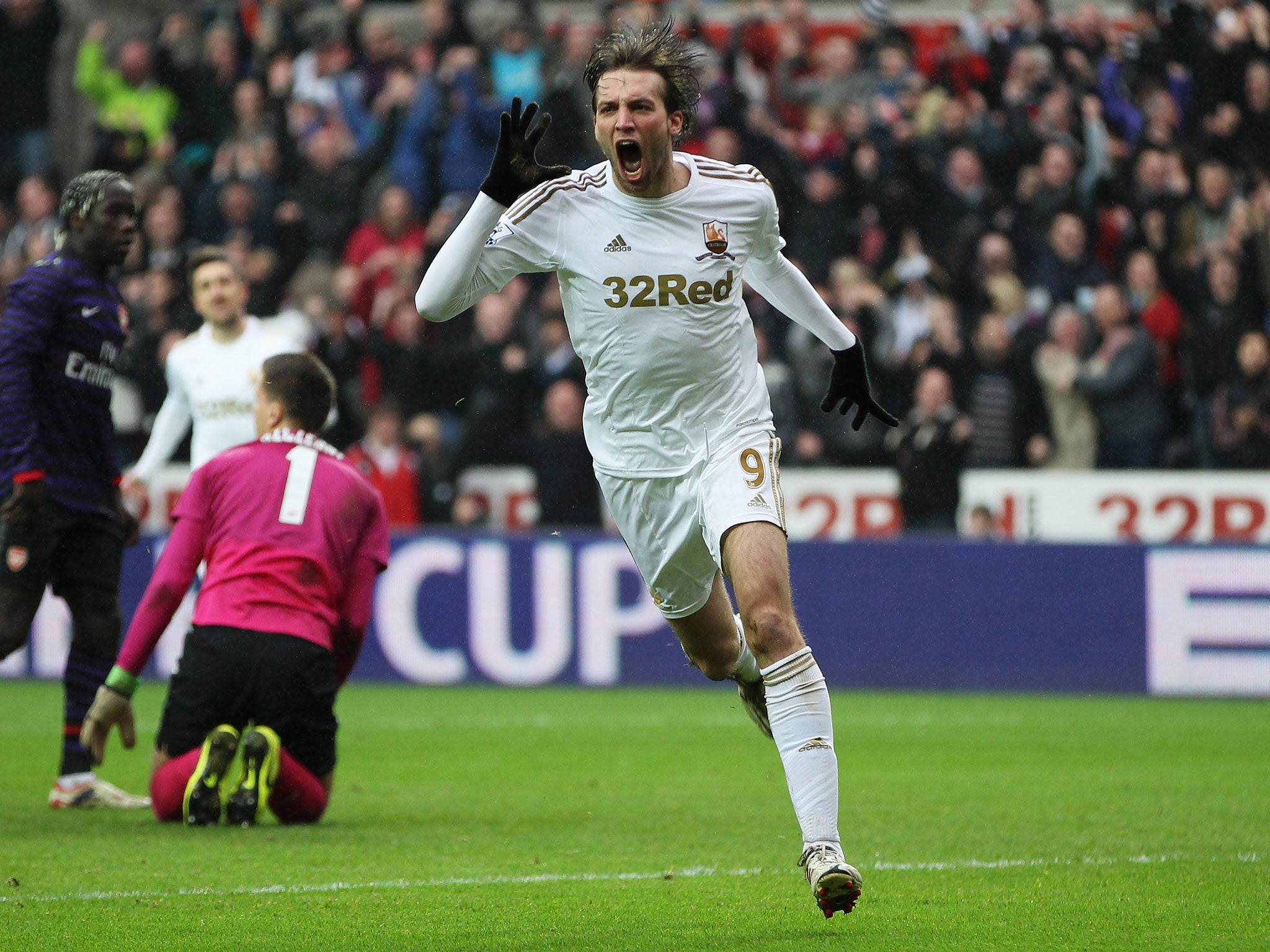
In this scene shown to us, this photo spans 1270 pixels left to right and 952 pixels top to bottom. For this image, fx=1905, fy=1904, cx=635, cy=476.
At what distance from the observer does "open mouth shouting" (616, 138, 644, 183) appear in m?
5.32

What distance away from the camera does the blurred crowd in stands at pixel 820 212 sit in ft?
45.7

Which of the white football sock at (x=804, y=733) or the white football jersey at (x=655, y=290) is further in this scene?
the white football jersey at (x=655, y=290)

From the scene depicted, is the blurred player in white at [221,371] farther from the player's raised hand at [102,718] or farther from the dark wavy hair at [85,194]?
the player's raised hand at [102,718]

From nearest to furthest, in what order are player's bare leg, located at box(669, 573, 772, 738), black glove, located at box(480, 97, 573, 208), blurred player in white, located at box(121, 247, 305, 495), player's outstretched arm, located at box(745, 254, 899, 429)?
black glove, located at box(480, 97, 573, 208) → player's outstretched arm, located at box(745, 254, 899, 429) → player's bare leg, located at box(669, 573, 772, 738) → blurred player in white, located at box(121, 247, 305, 495)

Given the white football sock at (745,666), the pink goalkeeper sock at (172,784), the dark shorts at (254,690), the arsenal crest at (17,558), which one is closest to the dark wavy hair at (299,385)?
the dark shorts at (254,690)

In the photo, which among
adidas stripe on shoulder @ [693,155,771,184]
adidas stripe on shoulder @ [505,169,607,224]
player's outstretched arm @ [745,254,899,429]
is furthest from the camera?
player's outstretched arm @ [745,254,899,429]

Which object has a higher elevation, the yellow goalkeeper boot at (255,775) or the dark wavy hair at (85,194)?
the dark wavy hair at (85,194)

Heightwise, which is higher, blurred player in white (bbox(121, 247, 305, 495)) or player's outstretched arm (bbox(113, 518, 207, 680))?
blurred player in white (bbox(121, 247, 305, 495))

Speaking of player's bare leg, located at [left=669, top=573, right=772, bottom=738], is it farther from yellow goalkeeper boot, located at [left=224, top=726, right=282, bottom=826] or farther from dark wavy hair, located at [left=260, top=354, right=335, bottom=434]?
dark wavy hair, located at [left=260, top=354, right=335, bottom=434]

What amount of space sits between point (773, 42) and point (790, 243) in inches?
88.1

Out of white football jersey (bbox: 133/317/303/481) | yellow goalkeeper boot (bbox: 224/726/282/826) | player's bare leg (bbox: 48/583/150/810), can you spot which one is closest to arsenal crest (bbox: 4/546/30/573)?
player's bare leg (bbox: 48/583/150/810)

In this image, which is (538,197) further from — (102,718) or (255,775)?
(255,775)

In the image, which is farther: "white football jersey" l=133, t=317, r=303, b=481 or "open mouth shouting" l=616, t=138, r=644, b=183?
"white football jersey" l=133, t=317, r=303, b=481

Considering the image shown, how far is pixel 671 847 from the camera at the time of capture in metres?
6.32
